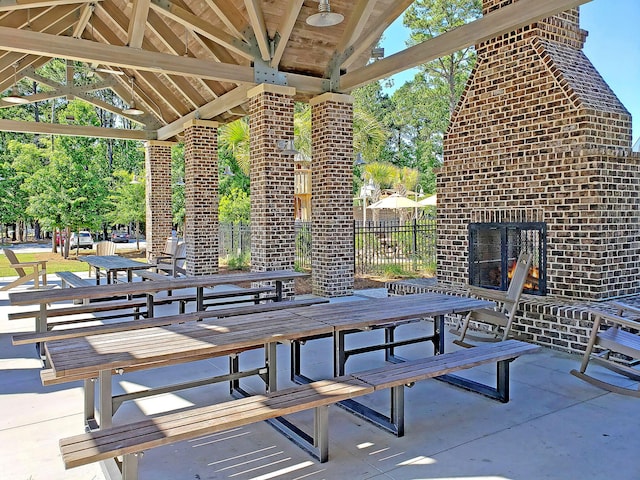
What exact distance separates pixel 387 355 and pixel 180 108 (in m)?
9.21

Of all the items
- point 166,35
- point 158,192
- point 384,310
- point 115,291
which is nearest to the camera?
point 384,310

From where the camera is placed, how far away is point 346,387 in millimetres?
3018

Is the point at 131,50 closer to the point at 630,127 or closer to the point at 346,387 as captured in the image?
the point at 346,387

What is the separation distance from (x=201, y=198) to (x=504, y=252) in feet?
23.8

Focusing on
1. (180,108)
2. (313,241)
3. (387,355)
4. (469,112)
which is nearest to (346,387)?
(387,355)

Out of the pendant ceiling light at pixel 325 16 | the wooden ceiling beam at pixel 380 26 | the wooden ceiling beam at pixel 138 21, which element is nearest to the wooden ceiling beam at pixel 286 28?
the wooden ceiling beam at pixel 380 26

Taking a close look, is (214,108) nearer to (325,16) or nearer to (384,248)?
(325,16)

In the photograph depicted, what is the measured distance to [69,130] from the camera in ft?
44.9

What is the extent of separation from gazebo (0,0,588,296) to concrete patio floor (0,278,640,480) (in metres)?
4.18

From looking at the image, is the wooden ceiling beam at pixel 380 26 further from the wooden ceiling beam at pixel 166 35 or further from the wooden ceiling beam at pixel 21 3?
the wooden ceiling beam at pixel 21 3

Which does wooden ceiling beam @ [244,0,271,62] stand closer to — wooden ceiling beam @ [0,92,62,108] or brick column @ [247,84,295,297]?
brick column @ [247,84,295,297]

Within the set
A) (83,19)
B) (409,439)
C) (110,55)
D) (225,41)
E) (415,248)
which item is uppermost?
(83,19)

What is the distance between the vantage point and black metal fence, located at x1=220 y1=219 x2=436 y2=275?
41.9ft

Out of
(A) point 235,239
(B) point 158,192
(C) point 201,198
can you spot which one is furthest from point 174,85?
(A) point 235,239
